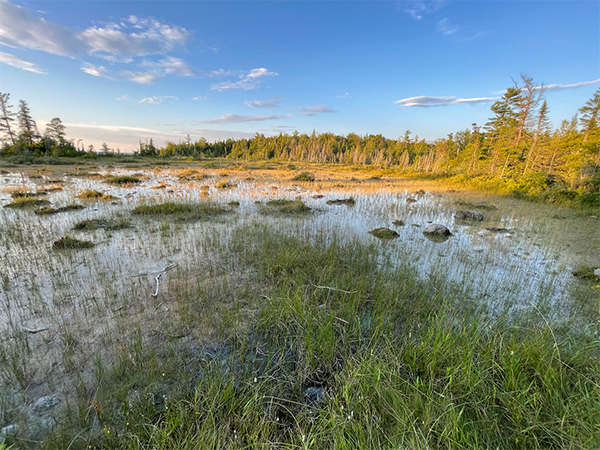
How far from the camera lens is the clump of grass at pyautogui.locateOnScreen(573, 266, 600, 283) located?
5070mm

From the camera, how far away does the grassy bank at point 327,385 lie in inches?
73.1

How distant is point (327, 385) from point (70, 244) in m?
6.85

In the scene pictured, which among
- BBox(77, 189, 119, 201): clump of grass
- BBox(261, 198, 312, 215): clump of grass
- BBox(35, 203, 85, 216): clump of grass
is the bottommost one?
BBox(261, 198, 312, 215): clump of grass

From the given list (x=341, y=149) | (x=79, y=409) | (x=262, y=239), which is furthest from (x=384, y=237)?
(x=341, y=149)

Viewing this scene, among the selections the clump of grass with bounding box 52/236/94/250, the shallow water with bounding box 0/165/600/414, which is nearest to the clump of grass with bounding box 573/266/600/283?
the shallow water with bounding box 0/165/600/414

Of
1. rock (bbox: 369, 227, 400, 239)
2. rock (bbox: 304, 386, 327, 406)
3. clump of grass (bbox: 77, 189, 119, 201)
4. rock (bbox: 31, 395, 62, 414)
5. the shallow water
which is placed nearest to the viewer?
rock (bbox: 31, 395, 62, 414)

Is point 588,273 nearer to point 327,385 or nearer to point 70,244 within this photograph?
point 327,385

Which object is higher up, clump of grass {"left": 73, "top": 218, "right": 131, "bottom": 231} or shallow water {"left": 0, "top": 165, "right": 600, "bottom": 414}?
clump of grass {"left": 73, "top": 218, "right": 131, "bottom": 231}

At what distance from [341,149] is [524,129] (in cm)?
7741

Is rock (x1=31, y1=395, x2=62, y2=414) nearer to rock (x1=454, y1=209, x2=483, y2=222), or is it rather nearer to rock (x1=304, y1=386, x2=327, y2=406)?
rock (x1=304, y1=386, x2=327, y2=406)

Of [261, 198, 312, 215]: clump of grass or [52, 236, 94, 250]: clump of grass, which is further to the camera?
[261, 198, 312, 215]: clump of grass

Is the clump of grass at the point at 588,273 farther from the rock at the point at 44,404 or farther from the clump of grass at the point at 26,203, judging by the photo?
the clump of grass at the point at 26,203

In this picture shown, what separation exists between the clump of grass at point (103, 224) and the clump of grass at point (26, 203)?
423 cm

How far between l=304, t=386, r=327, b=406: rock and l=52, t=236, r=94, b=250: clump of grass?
21.1 ft
